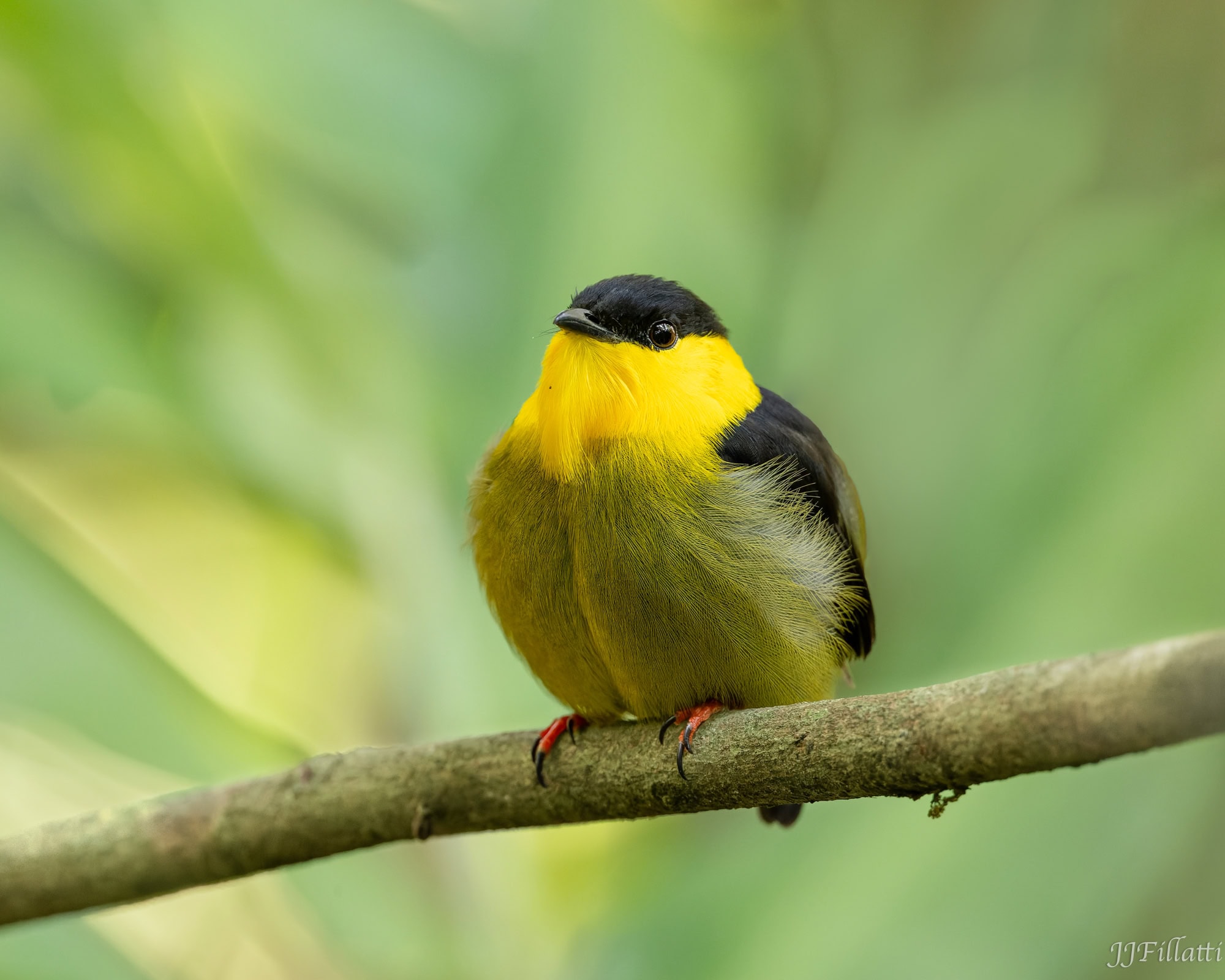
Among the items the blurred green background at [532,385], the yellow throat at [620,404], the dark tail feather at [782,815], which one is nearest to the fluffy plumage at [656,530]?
the yellow throat at [620,404]

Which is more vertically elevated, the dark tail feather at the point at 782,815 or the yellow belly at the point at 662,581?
the yellow belly at the point at 662,581

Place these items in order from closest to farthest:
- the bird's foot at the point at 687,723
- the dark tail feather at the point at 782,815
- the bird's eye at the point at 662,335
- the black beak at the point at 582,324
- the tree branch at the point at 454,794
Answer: the tree branch at the point at 454,794 < the bird's foot at the point at 687,723 < the black beak at the point at 582,324 < the bird's eye at the point at 662,335 < the dark tail feather at the point at 782,815

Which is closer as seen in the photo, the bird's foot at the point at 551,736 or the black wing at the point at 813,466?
the bird's foot at the point at 551,736

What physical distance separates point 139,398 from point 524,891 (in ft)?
4.14

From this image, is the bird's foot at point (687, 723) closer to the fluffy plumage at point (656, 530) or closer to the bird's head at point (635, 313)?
the fluffy plumage at point (656, 530)

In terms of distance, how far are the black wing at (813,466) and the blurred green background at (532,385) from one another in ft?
0.22

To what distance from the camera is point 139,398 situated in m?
2.31

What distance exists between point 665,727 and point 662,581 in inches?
10.4

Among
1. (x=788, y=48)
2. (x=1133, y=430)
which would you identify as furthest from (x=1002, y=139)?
(x=1133, y=430)

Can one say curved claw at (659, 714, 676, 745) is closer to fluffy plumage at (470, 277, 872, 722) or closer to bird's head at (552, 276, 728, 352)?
fluffy plumage at (470, 277, 872, 722)

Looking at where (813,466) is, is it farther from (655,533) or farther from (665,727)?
(665,727)
